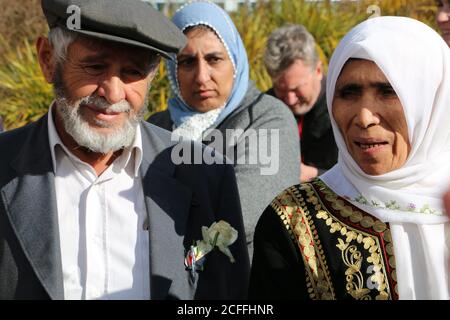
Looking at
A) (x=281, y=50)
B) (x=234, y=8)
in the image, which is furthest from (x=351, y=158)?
(x=234, y=8)

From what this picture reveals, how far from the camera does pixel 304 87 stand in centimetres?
666

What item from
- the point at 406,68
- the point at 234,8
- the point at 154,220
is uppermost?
the point at 234,8

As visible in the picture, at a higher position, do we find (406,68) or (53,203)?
(406,68)

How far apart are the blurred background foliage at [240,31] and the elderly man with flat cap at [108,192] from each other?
5.86 metres

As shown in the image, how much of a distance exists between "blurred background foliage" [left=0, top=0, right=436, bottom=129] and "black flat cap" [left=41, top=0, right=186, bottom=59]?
5.86 m

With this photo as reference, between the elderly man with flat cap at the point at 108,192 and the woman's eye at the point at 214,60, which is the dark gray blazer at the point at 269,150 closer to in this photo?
the woman's eye at the point at 214,60

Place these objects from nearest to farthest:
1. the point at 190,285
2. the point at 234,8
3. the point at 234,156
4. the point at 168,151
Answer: the point at 190,285 < the point at 168,151 < the point at 234,156 < the point at 234,8

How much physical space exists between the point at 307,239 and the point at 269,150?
1.42 m

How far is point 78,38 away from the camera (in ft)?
12.2

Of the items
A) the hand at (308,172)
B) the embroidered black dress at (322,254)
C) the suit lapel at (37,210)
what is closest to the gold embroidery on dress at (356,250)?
the embroidered black dress at (322,254)

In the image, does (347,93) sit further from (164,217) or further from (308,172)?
(308,172)

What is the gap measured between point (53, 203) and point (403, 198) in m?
1.30

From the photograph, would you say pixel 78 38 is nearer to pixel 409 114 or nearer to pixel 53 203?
pixel 53 203
